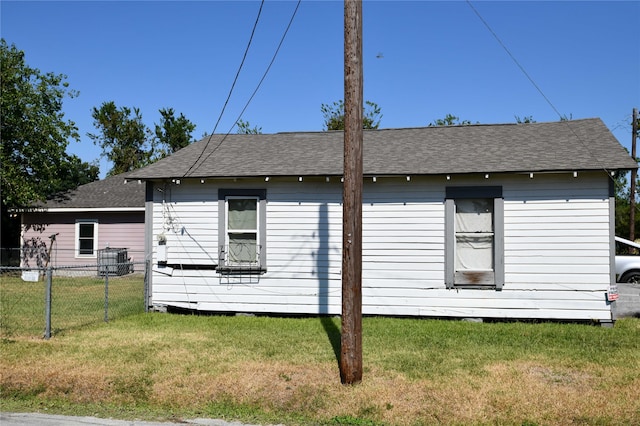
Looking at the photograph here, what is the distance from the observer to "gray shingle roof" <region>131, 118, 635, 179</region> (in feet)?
36.0

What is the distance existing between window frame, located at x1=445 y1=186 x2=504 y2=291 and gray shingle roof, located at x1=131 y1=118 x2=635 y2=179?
0.45 metres

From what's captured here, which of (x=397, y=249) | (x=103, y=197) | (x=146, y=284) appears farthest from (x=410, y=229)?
(x=103, y=197)

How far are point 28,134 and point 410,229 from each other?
18.0 m

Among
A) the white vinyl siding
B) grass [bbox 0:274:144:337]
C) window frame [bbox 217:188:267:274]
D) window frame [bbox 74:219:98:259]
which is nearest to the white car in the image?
the white vinyl siding

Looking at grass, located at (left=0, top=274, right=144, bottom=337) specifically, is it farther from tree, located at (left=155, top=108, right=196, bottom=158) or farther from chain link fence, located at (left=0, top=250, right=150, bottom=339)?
tree, located at (left=155, top=108, right=196, bottom=158)

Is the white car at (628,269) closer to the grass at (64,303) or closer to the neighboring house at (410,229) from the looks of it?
Answer: the neighboring house at (410,229)

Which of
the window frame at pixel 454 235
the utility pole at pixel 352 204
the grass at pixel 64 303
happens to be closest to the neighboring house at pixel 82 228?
the grass at pixel 64 303

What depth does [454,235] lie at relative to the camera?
11086 millimetres

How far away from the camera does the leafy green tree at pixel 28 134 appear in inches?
827

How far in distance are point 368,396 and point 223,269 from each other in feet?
20.3

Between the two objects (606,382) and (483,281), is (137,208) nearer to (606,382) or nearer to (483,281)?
(483,281)

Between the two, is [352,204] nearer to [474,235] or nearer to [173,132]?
[474,235]

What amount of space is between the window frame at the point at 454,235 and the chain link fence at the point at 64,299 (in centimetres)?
640

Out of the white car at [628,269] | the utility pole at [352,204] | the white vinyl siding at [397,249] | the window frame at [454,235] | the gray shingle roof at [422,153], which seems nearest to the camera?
the utility pole at [352,204]
